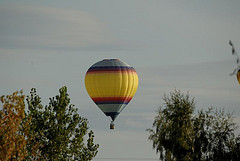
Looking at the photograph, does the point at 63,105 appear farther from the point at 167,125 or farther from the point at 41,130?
the point at 167,125

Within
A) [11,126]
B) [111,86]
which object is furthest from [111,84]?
[11,126]

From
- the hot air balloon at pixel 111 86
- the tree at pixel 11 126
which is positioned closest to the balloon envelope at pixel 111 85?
the hot air balloon at pixel 111 86

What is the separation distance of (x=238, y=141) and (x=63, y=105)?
18.4 m

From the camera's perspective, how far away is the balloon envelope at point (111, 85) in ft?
269

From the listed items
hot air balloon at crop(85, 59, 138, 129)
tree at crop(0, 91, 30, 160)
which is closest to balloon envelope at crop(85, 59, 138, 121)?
hot air balloon at crop(85, 59, 138, 129)

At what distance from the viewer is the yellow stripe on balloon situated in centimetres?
8188

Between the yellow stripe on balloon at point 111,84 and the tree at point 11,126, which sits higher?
the yellow stripe on balloon at point 111,84

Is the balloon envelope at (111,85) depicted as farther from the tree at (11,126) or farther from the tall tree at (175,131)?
the tree at (11,126)

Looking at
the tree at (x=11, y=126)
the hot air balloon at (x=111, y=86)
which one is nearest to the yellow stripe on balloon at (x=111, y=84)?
the hot air balloon at (x=111, y=86)

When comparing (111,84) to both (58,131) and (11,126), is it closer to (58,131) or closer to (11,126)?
(58,131)

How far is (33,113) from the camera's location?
72.8m

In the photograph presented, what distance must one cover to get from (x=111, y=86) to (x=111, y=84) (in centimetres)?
23

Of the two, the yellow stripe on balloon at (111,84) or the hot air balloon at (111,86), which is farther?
the hot air balloon at (111,86)

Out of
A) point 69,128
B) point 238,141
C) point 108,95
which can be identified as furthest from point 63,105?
point 238,141
